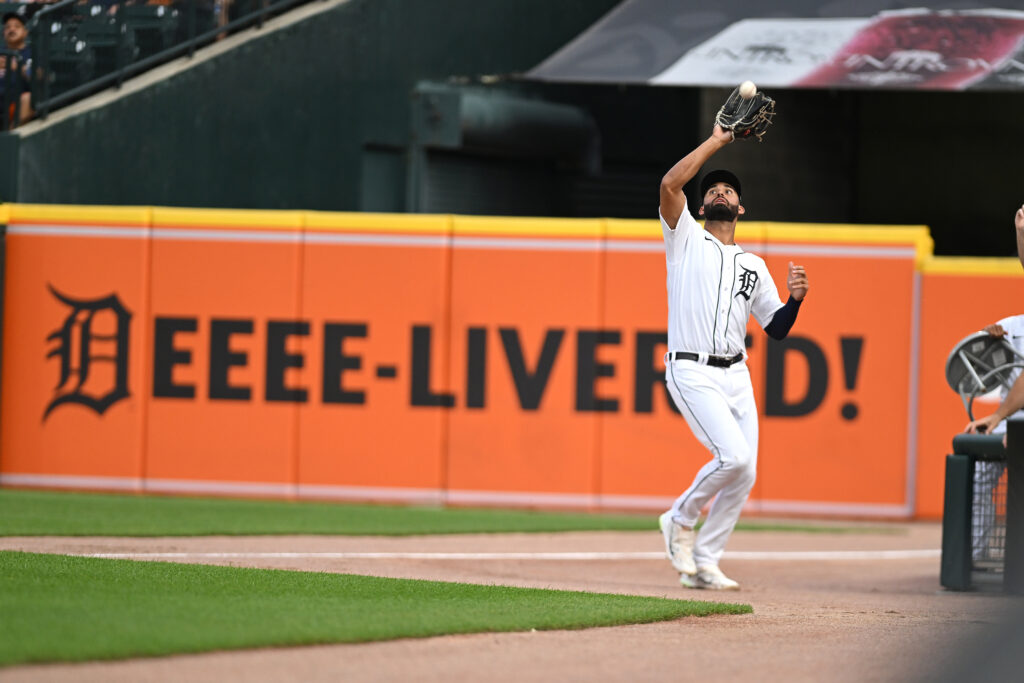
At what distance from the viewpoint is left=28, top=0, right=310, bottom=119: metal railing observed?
13.5 metres

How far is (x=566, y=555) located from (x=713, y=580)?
1.72 m

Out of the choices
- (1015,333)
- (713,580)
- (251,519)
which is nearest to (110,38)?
(251,519)

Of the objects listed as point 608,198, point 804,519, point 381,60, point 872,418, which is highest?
point 381,60

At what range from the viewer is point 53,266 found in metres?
11.8

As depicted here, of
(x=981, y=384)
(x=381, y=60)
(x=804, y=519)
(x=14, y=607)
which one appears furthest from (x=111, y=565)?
(x=381, y=60)

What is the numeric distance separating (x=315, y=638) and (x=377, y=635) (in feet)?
0.80

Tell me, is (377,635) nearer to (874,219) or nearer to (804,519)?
(804,519)

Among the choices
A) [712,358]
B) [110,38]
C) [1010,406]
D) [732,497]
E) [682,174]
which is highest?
[110,38]

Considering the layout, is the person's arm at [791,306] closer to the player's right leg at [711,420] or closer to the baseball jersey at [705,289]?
the baseball jersey at [705,289]

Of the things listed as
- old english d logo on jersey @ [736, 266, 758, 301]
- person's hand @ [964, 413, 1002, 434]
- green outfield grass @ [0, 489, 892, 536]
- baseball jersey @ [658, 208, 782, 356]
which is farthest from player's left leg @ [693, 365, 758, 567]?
green outfield grass @ [0, 489, 892, 536]

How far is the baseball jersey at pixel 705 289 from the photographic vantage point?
7.28m

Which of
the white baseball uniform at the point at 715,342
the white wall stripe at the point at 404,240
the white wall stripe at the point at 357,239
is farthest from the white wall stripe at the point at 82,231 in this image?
the white baseball uniform at the point at 715,342

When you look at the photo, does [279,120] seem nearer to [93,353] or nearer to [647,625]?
[93,353]

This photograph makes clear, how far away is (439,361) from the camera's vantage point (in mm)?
11633
